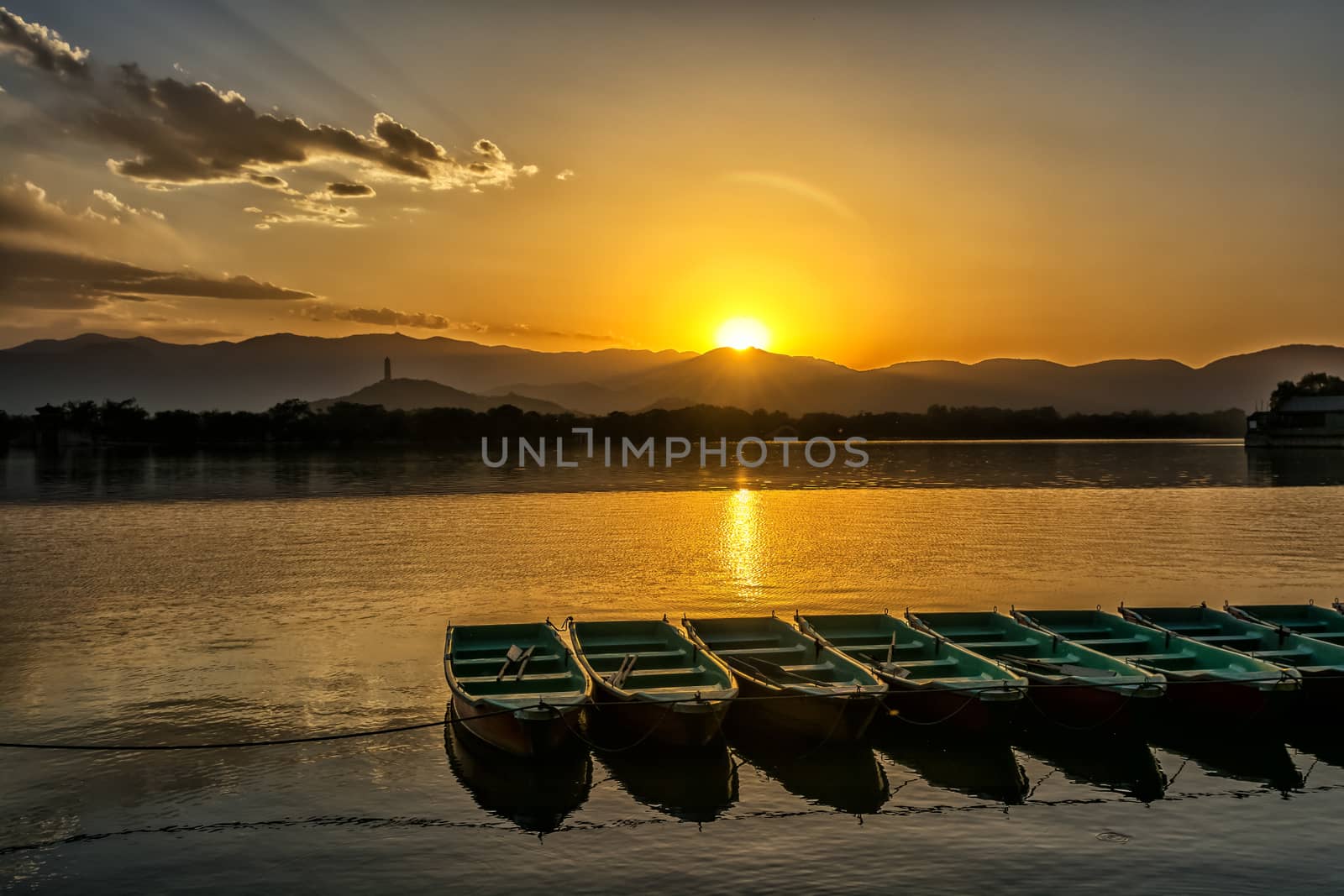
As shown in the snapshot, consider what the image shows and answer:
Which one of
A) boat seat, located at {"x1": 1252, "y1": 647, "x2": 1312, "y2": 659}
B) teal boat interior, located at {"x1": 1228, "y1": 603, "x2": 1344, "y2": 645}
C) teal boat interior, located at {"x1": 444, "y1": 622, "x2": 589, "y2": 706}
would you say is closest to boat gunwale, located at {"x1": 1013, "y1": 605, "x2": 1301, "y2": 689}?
boat seat, located at {"x1": 1252, "y1": 647, "x2": 1312, "y2": 659}

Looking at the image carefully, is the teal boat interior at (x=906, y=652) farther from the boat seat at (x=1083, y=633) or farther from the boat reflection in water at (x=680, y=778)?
the boat reflection in water at (x=680, y=778)

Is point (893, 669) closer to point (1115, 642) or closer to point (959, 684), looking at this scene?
point (959, 684)

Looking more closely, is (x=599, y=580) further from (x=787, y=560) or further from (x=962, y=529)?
(x=962, y=529)

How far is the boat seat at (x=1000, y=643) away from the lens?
24266 millimetres

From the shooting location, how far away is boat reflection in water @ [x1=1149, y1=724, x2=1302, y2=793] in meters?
19.7

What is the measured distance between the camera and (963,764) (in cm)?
2022

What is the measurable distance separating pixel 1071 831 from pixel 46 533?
61441 millimetres

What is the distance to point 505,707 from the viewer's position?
1909 centimetres

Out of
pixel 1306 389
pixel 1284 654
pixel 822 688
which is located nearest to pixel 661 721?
pixel 822 688

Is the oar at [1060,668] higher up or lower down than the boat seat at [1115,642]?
lower down

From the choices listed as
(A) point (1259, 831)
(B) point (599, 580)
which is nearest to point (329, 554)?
(B) point (599, 580)

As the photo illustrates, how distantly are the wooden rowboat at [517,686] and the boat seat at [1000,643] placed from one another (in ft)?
32.0

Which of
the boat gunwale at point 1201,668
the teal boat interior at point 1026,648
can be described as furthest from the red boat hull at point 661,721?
the boat gunwale at point 1201,668

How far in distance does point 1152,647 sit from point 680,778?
12755mm
